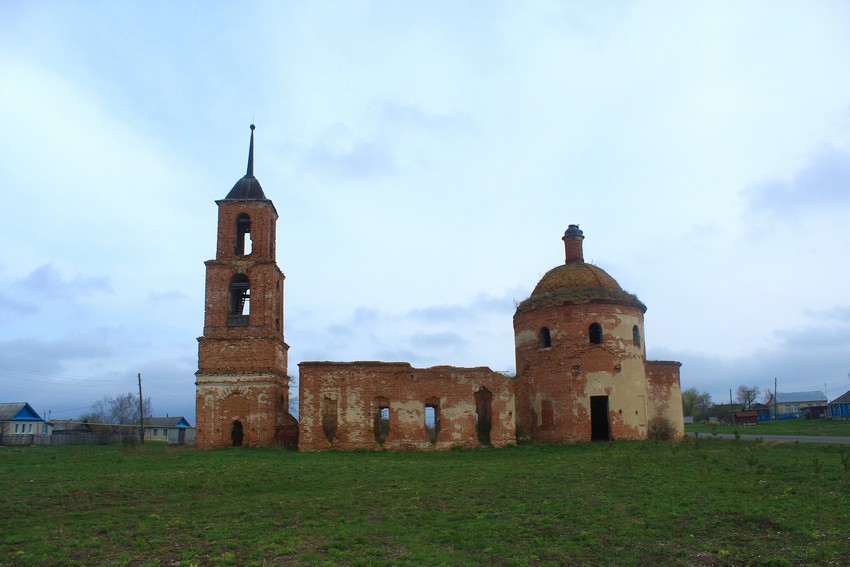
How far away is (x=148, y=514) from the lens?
12492 millimetres

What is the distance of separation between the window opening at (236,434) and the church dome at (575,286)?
12.9m

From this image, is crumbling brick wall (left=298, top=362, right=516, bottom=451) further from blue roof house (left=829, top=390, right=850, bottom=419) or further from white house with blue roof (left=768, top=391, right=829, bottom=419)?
white house with blue roof (left=768, top=391, right=829, bottom=419)

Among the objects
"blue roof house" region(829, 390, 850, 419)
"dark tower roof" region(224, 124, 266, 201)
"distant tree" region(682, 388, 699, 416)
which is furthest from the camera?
"distant tree" region(682, 388, 699, 416)

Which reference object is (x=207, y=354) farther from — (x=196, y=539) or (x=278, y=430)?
(x=196, y=539)

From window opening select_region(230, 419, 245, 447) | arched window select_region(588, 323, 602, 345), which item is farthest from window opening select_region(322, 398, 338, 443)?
arched window select_region(588, 323, 602, 345)

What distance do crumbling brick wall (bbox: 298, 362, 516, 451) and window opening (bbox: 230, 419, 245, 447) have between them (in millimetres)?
3330

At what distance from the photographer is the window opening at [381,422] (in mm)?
25578

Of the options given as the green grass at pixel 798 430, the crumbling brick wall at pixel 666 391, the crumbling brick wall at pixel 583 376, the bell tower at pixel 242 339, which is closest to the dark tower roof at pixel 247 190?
the bell tower at pixel 242 339

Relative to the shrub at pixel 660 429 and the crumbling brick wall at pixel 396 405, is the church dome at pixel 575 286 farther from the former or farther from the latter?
the shrub at pixel 660 429

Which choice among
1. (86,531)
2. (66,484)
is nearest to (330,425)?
(66,484)

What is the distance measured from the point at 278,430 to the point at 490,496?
49.2 ft

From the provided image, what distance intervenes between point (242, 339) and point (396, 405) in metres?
7.11

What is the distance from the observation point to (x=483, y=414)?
2814 cm

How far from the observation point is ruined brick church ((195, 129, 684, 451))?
2548 centimetres
